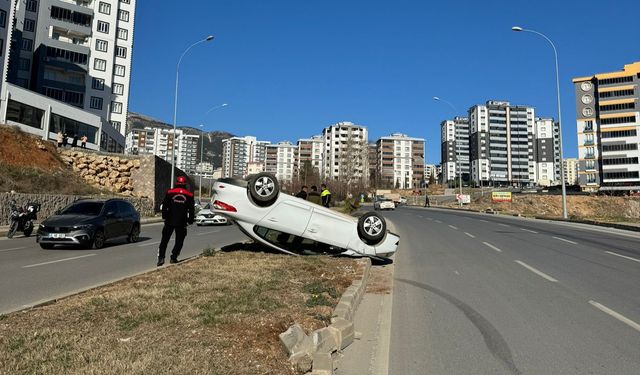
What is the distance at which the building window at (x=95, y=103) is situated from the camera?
69.1 metres

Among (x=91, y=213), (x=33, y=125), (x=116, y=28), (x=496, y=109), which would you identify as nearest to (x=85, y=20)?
(x=116, y=28)

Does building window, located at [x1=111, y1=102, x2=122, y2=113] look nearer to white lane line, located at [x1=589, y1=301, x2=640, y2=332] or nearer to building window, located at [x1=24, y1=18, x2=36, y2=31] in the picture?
building window, located at [x1=24, y1=18, x2=36, y2=31]

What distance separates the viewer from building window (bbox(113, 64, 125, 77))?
74188mm

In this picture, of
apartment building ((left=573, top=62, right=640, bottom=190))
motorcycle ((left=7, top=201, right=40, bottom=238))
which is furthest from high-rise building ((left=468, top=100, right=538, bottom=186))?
motorcycle ((left=7, top=201, right=40, bottom=238))

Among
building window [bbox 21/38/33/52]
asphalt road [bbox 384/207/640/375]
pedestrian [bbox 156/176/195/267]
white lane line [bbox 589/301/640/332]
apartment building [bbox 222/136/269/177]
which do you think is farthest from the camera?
apartment building [bbox 222/136/269/177]

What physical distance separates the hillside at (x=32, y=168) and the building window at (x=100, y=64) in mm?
40386

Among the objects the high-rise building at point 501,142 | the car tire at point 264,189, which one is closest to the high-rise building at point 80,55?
the car tire at point 264,189

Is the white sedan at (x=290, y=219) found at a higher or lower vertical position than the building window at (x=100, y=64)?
lower

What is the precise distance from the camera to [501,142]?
521 feet

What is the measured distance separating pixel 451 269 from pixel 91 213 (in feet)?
36.5

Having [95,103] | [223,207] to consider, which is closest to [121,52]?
[95,103]

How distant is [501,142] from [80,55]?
5270 inches

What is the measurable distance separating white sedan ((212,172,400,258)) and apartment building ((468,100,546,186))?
6077 inches

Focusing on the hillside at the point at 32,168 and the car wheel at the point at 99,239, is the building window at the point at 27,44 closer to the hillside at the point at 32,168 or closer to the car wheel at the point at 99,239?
the hillside at the point at 32,168
